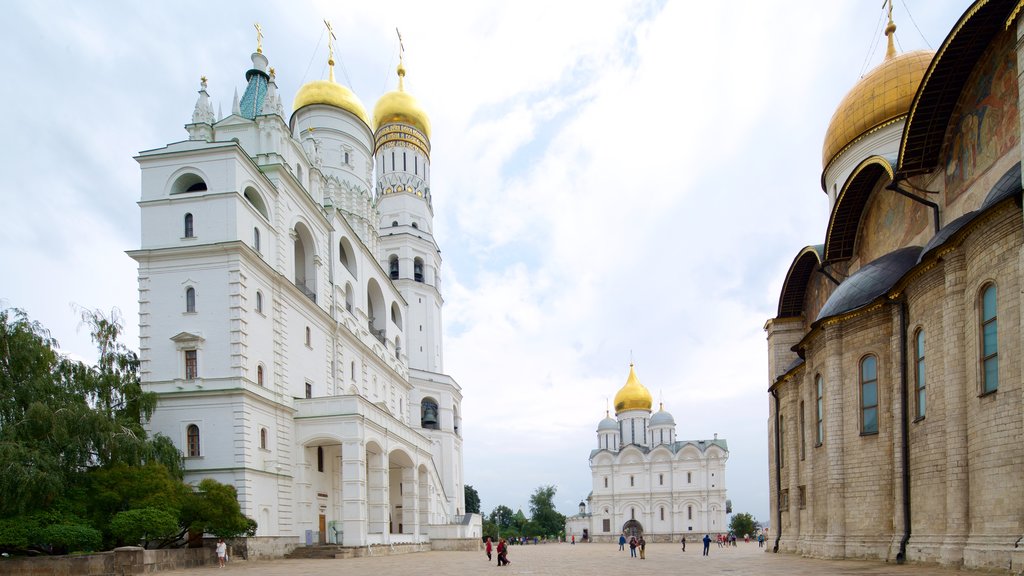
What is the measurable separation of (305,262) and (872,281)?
2121cm

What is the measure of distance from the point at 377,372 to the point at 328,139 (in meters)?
12.0

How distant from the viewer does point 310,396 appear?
101ft

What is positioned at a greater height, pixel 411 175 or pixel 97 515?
pixel 411 175

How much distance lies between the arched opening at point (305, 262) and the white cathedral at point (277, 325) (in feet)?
0.19

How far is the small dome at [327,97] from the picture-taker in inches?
1633

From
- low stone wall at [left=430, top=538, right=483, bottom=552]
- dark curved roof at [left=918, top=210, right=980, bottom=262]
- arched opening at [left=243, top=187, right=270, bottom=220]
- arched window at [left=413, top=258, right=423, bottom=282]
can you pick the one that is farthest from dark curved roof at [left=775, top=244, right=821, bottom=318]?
arched window at [left=413, top=258, right=423, bottom=282]

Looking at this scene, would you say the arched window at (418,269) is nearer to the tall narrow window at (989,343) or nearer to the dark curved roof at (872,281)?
the dark curved roof at (872,281)

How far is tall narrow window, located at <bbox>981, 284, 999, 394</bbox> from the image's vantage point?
14148 millimetres

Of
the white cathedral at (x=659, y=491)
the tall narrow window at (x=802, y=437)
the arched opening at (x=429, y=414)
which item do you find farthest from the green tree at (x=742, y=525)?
the tall narrow window at (x=802, y=437)

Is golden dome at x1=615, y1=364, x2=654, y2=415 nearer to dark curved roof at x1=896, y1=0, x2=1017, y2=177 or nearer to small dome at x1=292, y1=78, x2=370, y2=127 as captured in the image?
small dome at x1=292, y1=78, x2=370, y2=127

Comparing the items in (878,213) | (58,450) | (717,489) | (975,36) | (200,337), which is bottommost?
(717,489)

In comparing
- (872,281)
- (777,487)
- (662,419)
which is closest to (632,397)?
(662,419)

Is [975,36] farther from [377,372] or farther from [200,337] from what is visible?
[377,372]

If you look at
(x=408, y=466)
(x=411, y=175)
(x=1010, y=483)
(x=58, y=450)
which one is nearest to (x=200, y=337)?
(x=58, y=450)
